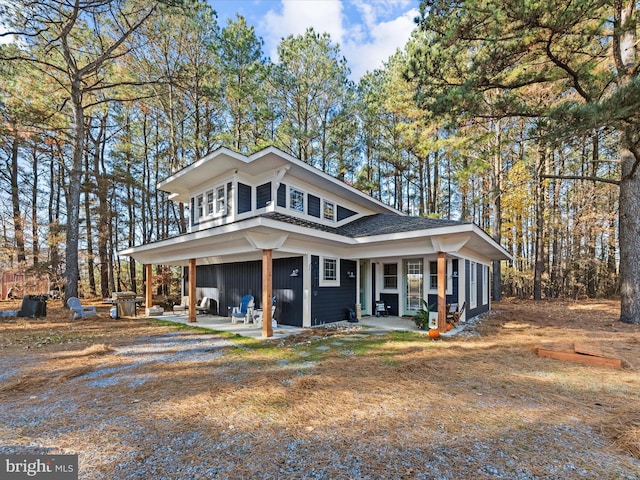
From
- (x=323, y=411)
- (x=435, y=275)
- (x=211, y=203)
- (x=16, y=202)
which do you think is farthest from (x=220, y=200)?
(x=16, y=202)

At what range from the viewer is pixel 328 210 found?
418 inches

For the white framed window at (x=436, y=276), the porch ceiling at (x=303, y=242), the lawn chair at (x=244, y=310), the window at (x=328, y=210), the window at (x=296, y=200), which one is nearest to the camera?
the porch ceiling at (x=303, y=242)

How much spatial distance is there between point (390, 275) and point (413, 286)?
34.4 inches

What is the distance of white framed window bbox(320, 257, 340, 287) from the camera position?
868 centimetres

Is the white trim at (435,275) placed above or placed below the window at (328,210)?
below

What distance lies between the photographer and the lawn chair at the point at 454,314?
8195 mm

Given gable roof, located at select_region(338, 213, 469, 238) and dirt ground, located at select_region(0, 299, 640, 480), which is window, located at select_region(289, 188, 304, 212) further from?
dirt ground, located at select_region(0, 299, 640, 480)

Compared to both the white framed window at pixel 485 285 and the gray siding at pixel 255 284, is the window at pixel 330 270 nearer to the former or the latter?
the gray siding at pixel 255 284

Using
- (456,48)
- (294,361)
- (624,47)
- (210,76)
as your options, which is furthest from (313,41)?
(294,361)

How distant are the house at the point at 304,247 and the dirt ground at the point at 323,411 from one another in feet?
8.05

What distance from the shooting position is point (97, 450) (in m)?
2.51

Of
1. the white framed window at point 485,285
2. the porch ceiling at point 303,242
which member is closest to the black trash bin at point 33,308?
the porch ceiling at point 303,242

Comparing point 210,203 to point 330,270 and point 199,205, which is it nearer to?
point 199,205

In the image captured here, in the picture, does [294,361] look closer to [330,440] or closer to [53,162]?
[330,440]
